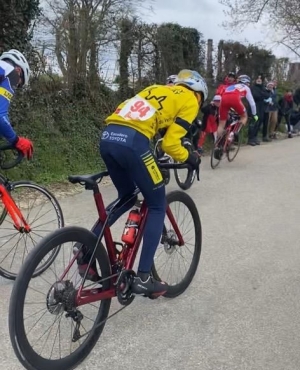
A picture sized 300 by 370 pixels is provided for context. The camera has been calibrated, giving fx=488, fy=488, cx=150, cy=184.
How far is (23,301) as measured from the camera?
108 inches

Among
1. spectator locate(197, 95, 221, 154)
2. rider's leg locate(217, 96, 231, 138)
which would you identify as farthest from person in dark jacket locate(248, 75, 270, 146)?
rider's leg locate(217, 96, 231, 138)

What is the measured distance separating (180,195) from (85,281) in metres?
1.21

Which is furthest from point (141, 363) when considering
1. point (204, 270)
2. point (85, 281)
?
point (204, 270)

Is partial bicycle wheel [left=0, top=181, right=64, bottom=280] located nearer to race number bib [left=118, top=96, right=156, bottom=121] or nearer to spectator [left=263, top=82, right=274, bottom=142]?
race number bib [left=118, top=96, right=156, bottom=121]

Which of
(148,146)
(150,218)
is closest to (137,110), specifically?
(148,146)

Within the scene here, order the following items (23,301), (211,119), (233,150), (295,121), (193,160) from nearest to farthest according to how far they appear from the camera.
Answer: (23,301)
(193,160)
(211,119)
(233,150)
(295,121)

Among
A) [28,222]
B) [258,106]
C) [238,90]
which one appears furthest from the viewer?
[258,106]

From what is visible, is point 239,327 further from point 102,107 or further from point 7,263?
point 102,107

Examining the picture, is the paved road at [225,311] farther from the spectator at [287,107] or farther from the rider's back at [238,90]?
the spectator at [287,107]

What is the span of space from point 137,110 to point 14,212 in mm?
1614

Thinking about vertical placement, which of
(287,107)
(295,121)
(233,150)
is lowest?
(295,121)

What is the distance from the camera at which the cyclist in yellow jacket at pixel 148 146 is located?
10.8 feet

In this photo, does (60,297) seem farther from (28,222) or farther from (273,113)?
(273,113)

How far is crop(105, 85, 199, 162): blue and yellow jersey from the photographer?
11.0 ft
